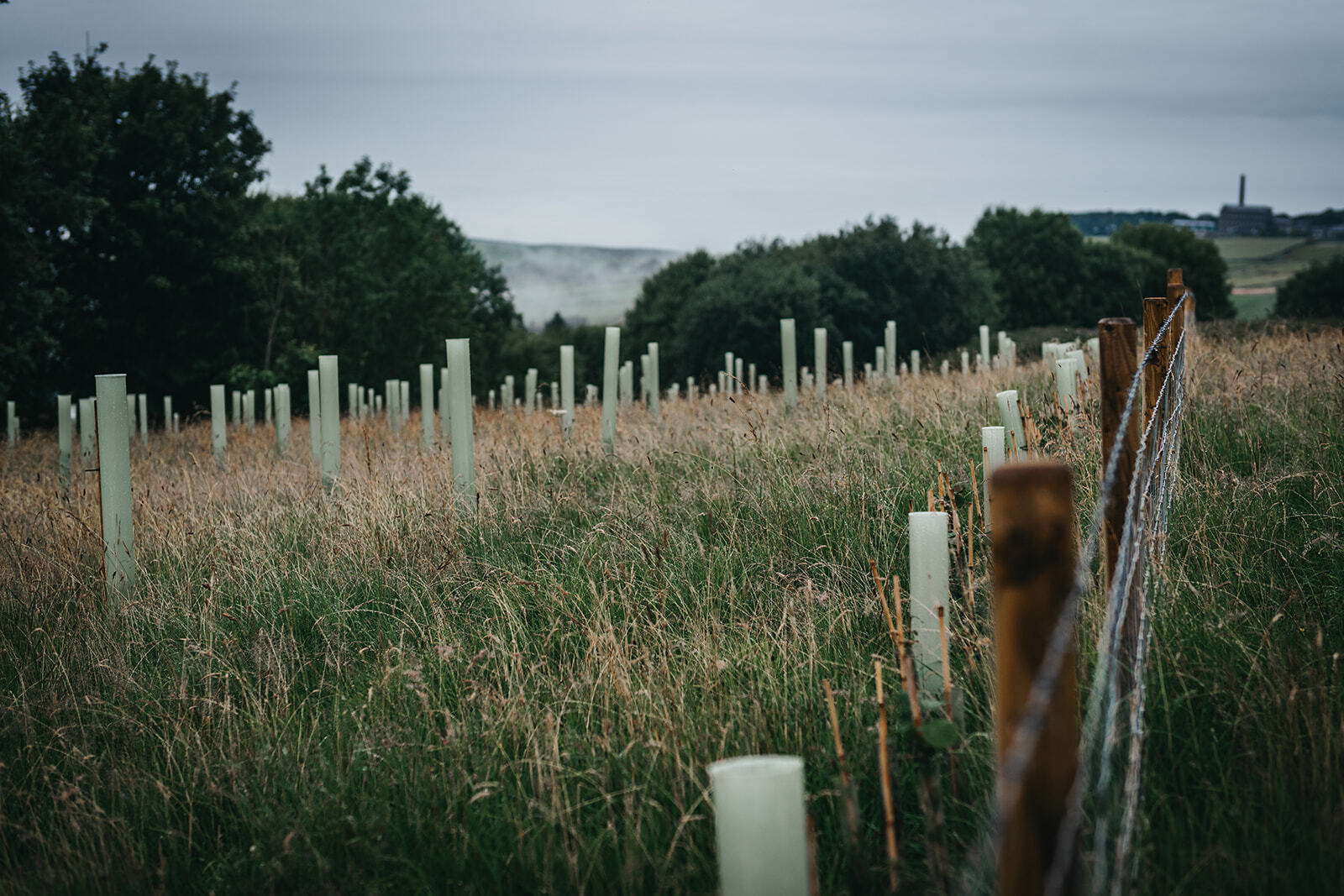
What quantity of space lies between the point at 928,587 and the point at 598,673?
135 centimetres

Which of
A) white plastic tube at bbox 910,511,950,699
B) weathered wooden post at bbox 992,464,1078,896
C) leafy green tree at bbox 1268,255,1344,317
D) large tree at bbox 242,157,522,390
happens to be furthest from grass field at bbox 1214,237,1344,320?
weathered wooden post at bbox 992,464,1078,896

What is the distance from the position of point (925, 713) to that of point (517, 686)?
1.62 m

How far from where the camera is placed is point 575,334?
241 ft

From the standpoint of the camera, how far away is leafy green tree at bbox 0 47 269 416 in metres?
29.9

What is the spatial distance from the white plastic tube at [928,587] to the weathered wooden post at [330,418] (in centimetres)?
649

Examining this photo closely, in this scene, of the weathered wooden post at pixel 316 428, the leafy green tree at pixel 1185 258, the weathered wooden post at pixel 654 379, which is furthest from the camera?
the leafy green tree at pixel 1185 258

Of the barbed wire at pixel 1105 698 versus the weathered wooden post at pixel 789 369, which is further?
the weathered wooden post at pixel 789 369

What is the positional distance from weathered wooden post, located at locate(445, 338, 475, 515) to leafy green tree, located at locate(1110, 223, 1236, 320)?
204 feet

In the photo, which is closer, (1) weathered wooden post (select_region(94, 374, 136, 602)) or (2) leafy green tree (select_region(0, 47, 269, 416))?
(1) weathered wooden post (select_region(94, 374, 136, 602))

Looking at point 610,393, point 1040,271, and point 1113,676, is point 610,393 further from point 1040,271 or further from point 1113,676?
point 1040,271

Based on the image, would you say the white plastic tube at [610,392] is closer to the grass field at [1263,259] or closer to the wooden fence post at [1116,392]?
the wooden fence post at [1116,392]

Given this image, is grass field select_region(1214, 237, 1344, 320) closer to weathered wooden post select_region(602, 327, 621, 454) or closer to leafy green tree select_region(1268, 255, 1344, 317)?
leafy green tree select_region(1268, 255, 1344, 317)

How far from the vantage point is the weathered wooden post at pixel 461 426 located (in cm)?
674

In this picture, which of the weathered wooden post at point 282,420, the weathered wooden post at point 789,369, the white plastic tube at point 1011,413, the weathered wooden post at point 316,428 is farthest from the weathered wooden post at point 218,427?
the white plastic tube at point 1011,413
